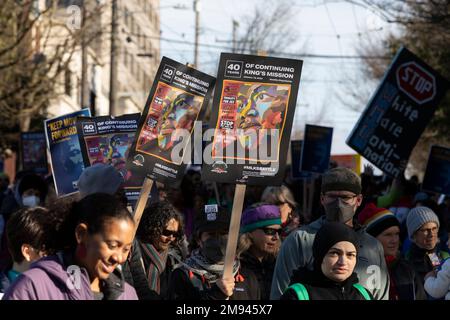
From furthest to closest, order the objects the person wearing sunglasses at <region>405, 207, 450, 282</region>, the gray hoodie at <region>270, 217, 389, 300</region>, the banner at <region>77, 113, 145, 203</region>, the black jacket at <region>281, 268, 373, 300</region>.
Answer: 1. the banner at <region>77, 113, 145, 203</region>
2. the person wearing sunglasses at <region>405, 207, 450, 282</region>
3. the gray hoodie at <region>270, 217, 389, 300</region>
4. the black jacket at <region>281, 268, 373, 300</region>

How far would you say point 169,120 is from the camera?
779 centimetres

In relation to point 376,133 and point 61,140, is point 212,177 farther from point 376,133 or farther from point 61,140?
point 376,133

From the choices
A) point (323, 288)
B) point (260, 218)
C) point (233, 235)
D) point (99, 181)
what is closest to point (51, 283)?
point (323, 288)

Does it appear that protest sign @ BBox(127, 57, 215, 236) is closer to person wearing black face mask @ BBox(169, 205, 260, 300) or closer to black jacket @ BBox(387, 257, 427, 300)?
person wearing black face mask @ BBox(169, 205, 260, 300)

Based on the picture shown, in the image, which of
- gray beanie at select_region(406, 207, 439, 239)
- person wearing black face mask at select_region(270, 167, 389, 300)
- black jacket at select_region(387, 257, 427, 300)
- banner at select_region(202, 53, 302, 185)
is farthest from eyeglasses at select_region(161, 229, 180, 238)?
gray beanie at select_region(406, 207, 439, 239)

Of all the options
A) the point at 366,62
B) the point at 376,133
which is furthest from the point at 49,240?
the point at 366,62

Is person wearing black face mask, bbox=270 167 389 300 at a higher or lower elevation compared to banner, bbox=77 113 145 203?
lower

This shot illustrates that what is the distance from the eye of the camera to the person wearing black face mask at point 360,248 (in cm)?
637

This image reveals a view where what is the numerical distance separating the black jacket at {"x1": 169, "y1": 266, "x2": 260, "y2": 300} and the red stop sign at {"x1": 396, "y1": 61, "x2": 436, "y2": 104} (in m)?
5.10

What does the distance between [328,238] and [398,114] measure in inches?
243

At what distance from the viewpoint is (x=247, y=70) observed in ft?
23.4

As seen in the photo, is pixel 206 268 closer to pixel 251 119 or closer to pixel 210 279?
pixel 210 279

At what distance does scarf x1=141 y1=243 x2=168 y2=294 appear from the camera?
7348mm
